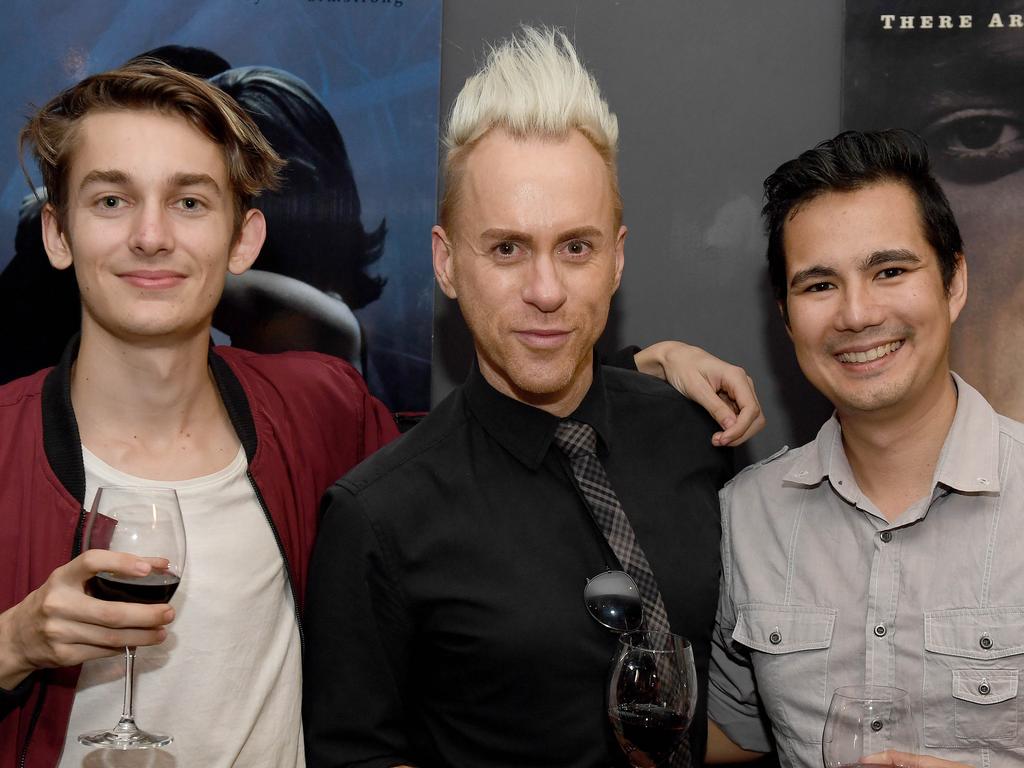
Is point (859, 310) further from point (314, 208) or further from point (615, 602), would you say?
point (314, 208)

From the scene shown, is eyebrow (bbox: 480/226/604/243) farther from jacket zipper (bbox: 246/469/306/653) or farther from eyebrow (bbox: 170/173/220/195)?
jacket zipper (bbox: 246/469/306/653)

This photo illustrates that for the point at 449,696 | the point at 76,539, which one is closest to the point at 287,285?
the point at 76,539

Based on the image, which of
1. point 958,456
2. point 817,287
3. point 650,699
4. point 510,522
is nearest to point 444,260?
point 510,522

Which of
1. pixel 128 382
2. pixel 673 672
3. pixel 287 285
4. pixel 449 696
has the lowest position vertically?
pixel 449 696

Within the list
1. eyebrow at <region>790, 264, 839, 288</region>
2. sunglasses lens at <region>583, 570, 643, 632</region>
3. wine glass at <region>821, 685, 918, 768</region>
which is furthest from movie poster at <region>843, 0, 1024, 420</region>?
wine glass at <region>821, 685, 918, 768</region>

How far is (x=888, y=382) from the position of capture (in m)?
2.13

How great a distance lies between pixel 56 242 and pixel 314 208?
0.81 meters

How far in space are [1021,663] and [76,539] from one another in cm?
183

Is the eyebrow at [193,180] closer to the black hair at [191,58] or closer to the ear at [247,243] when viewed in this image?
the ear at [247,243]

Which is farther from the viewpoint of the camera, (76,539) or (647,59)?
(647,59)

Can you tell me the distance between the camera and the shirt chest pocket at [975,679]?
6.63 feet

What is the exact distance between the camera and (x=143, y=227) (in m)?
2.09

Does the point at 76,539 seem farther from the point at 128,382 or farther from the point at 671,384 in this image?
the point at 671,384

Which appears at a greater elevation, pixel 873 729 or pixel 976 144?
pixel 976 144
